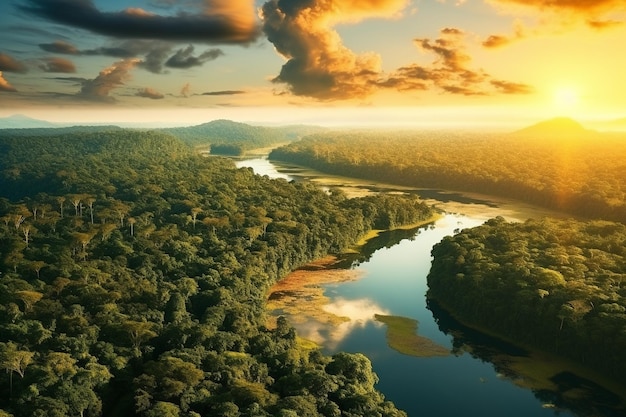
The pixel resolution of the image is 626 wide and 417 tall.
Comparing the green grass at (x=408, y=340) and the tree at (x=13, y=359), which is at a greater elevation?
the tree at (x=13, y=359)

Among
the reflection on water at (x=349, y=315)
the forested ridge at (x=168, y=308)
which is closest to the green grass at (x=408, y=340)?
the reflection on water at (x=349, y=315)

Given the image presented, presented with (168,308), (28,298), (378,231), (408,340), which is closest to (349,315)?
(408,340)

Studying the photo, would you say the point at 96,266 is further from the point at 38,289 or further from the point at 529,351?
the point at 529,351

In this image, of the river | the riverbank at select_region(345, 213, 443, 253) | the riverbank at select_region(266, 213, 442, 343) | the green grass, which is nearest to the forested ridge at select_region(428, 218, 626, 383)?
the river

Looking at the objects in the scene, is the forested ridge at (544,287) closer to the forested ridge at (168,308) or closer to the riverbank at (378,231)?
the riverbank at (378,231)

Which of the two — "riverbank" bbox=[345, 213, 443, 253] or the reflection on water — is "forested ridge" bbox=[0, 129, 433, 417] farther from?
the reflection on water

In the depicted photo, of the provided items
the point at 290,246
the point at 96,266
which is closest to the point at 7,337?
the point at 96,266

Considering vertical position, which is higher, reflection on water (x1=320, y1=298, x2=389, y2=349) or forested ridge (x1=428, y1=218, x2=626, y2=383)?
forested ridge (x1=428, y1=218, x2=626, y2=383)
